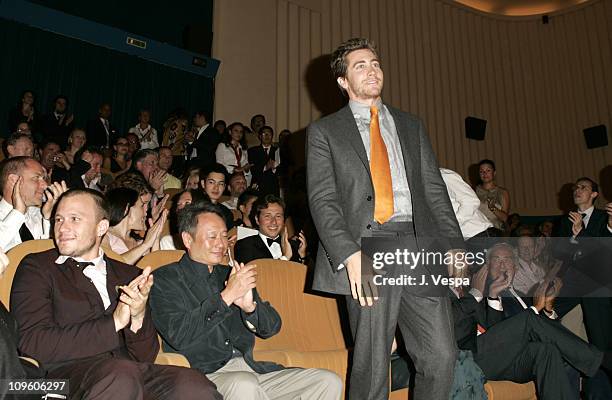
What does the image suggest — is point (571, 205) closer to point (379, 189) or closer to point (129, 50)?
point (129, 50)

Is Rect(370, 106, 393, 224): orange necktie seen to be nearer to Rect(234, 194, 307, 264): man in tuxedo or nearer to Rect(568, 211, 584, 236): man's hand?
Rect(234, 194, 307, 264): man in tuxedo

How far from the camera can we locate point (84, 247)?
201 centimetres

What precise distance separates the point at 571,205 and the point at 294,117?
15.9 feet

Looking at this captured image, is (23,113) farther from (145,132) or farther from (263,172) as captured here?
(263,172)

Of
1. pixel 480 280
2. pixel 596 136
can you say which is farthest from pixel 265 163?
pixel 596 136

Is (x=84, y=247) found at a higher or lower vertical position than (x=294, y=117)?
lower

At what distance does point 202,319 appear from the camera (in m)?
2.16

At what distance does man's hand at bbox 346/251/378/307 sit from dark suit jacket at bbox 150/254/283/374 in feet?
1.79

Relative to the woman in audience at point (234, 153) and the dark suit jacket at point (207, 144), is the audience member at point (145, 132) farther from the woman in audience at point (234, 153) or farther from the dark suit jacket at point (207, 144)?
the woman in audience at point (234, 153)

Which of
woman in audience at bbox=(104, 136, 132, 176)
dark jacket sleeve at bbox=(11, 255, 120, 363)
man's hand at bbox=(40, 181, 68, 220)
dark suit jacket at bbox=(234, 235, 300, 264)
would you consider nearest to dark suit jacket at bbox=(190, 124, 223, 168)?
woman in audience at bbox=(104, 136, 132, 176)

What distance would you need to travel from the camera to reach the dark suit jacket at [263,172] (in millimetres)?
6773

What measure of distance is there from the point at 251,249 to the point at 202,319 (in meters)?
1.68

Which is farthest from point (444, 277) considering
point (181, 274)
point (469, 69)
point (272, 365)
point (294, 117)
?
point (469, 69)

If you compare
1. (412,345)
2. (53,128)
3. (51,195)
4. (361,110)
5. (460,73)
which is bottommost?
(412,345)
